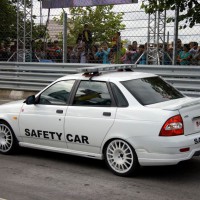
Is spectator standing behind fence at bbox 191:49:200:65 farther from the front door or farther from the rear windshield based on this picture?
the front door

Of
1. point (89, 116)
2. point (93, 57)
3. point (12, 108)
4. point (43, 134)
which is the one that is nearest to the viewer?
point (89, 116)

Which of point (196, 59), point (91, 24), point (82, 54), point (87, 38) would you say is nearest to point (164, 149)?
point (196, 59)

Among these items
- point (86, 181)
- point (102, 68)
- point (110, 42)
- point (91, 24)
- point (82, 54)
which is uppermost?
point (91, 24)

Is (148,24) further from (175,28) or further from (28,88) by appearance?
(28,88)

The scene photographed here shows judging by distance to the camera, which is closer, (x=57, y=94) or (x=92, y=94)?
(x=92, y=94)

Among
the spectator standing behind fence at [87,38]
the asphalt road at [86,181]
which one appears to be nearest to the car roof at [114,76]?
the asphalt road at [86,181]

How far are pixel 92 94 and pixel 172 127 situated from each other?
1464 millimetres

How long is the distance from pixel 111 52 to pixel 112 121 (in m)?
6.99

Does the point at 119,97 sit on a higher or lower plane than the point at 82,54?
lower

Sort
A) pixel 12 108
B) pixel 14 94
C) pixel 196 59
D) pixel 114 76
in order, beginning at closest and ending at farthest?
1. pixel 114 76
2. pixel 12 108
3. pixel 196 59
4. pixel 14 94

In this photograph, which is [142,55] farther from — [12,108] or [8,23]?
[8,23]

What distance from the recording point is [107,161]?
640cm

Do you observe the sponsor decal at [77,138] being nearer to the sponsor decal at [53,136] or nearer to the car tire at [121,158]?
the sponsor decal at [53,136]

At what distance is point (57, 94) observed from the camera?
7.11m
